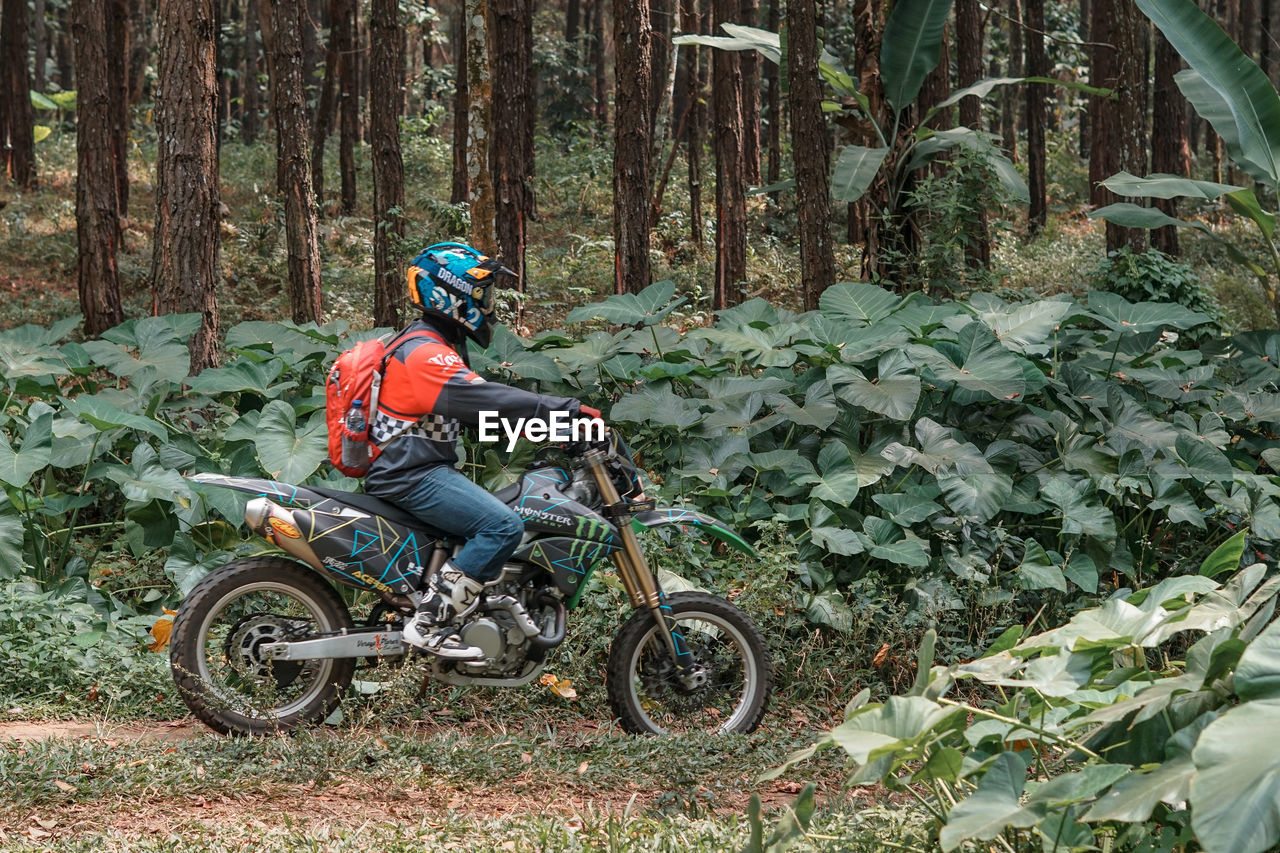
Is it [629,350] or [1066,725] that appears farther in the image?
[629,350]

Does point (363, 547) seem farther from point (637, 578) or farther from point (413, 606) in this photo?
point (637, 578)

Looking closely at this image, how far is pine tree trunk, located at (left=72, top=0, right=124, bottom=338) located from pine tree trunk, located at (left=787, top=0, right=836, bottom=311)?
8226 millimetres

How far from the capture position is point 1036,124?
2530 cm

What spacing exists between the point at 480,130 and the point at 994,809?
9591 millimetres

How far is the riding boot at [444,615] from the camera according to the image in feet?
16.5

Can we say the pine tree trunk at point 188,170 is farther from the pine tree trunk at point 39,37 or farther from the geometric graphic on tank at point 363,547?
the pine tree trunk at point 39,37

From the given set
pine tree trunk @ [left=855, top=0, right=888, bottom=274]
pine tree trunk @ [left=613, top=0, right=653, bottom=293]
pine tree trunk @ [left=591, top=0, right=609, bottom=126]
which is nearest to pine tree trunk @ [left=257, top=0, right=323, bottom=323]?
pine tree trunk @ [left=613, top=0, right=653, bottom=293]

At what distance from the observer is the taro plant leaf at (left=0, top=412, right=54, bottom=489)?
6352 mm

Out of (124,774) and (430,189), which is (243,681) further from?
(430,189)

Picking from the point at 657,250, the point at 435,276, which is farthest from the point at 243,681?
the point at 657,250

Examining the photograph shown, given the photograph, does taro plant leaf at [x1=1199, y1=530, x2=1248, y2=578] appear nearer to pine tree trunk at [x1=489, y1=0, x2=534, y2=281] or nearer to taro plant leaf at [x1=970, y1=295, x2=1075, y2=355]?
taro plant leaf at [x1=970, y1=295, x2=1075, y2=355]

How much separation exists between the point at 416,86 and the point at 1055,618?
37.0m

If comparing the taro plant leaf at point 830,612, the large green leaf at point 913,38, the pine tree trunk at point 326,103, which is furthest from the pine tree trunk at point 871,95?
the pine tree trunk at point 326,103

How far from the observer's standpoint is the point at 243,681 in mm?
5000
